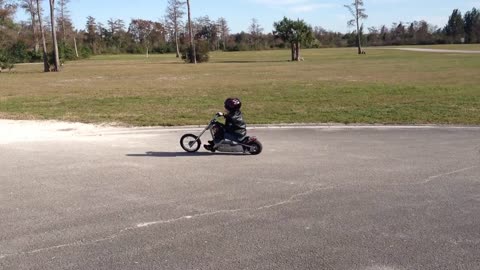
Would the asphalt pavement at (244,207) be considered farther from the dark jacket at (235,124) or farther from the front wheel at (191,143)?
the dark jacket at (235,124)

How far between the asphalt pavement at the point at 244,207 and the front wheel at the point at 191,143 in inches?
7.3

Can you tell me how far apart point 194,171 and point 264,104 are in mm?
9743

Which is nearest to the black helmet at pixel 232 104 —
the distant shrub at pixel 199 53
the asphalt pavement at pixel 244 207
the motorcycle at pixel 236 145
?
the motorcycle at pixel 236 145

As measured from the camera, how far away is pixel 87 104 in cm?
1789

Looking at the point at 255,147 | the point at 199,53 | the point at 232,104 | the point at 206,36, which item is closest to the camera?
the point at 232,104

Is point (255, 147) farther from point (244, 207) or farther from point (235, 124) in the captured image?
point (244, 207)

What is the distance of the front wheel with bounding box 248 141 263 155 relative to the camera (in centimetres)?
875

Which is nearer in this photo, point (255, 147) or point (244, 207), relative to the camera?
point (244, 207)

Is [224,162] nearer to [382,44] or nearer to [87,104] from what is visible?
[87,104]

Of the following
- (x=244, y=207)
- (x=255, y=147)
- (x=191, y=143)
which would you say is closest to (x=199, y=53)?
(x=191, y=143)

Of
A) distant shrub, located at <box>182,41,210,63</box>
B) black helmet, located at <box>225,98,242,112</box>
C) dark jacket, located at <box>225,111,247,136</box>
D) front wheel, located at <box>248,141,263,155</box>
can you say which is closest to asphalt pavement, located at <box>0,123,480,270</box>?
front wheel, located at <box>248,141,263,155</box>

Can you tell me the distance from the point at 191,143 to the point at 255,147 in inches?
46.7

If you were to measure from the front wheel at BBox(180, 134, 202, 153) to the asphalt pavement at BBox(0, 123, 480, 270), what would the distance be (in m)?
0.18

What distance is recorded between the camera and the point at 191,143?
9.10 meters
